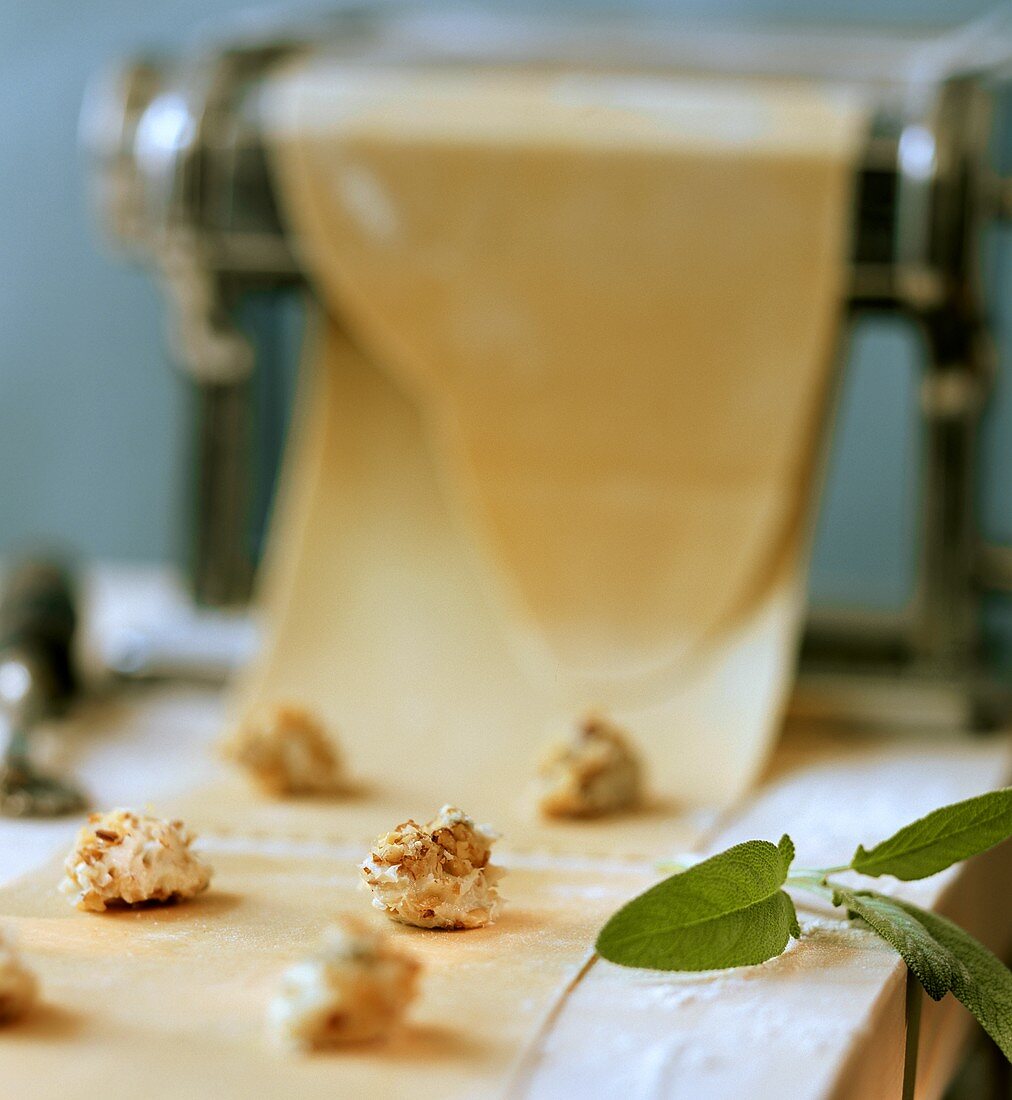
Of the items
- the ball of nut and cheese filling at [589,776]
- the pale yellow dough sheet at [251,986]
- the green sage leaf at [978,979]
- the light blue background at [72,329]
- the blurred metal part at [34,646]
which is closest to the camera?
the pale yellow dough sheet at [251,986]

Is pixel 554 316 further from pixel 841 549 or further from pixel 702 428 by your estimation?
pixel 841 549

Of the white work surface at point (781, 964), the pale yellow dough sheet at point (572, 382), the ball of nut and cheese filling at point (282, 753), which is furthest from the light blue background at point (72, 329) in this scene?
the ball of nut and cheese filling at point (282, 753)

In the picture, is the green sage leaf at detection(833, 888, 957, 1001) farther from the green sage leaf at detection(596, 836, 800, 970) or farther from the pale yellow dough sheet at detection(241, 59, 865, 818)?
the pale yellow dough sheet at detection(241, 59, 865, 818)

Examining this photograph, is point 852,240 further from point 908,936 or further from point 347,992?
point 347,992

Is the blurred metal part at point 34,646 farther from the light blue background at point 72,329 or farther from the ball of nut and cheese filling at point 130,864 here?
the light blue background at point 72,329

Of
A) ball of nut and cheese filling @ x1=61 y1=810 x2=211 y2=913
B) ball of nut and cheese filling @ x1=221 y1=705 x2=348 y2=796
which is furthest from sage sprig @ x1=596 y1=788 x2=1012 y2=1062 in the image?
ball of nut and cheese filling @ x1=221 y1=705 x2=348 y2=796

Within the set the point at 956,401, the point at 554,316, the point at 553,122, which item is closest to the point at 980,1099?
the point at 956,401

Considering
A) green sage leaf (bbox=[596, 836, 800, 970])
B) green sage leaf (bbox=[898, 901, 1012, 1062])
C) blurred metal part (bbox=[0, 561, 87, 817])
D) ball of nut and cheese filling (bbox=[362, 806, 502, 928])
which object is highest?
green sage leaf (bbox=[596, 836, 800, 970])
